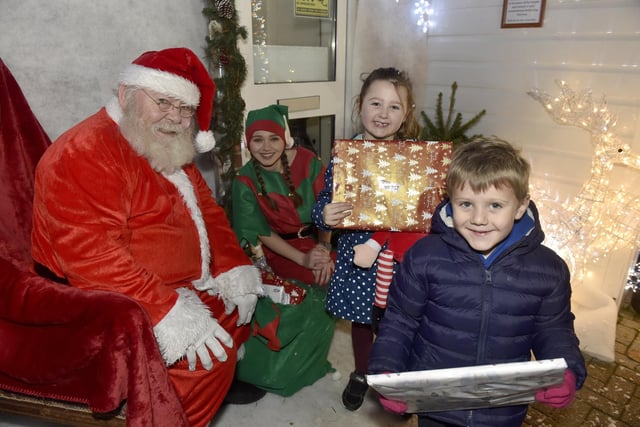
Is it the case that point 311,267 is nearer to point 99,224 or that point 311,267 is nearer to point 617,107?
point 99,224

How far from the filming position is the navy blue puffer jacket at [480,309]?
1.38 metres

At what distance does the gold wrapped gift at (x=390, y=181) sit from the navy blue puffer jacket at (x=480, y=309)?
1.25 ft

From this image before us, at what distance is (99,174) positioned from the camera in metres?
1.65

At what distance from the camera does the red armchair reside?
150 cm

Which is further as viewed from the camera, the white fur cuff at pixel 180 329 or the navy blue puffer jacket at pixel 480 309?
the white fur cuff at pixel 180 329

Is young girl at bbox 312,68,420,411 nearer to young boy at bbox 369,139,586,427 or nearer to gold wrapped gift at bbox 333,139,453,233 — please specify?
gold wrapped gift at bbox 333,139,453,233

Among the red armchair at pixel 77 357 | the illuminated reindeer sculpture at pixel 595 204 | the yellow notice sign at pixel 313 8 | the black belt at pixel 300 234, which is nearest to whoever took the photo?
the red armchair at pixel 77 357

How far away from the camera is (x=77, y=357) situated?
153 cm

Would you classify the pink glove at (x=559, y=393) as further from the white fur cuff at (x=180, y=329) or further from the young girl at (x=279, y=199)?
the young girl at (x=279, y=199)

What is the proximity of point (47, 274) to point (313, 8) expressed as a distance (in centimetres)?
276

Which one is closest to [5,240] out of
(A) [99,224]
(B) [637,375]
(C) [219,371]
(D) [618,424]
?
(A) [99,224]

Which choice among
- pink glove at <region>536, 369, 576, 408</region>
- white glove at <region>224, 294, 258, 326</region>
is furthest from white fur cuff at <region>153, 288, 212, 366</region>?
pink glove at <region>536, 369, 576, 408</region>

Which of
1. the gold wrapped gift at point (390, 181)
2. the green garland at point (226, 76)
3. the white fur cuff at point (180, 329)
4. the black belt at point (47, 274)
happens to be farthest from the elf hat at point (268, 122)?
the black belt at point (47, 274)

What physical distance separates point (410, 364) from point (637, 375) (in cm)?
204
